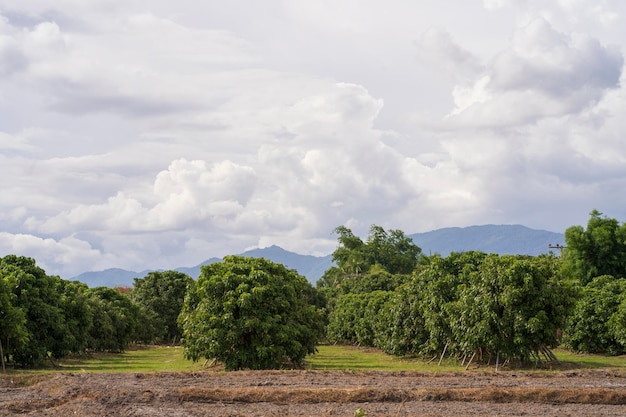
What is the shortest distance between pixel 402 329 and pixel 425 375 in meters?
14.5

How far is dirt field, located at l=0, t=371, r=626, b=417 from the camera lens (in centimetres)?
2078

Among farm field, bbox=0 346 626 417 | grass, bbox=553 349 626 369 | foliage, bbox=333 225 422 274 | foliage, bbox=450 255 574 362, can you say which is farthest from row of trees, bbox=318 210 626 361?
foliage, bbox=333 225 422 274

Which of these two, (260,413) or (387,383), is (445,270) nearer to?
(387,383)

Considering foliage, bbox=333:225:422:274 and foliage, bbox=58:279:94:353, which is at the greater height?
foliage, bbox=333:225:422:274

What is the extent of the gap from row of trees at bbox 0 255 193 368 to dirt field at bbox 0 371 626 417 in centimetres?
595

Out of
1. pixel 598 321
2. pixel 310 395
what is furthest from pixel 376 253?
pixel 310 395

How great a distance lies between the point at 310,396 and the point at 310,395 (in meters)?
0.06

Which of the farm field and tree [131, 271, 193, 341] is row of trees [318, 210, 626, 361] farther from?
tree [131, 271, 193, 341]

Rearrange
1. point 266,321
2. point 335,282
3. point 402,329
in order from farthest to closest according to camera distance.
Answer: point 335,282 → point 402,329 → point 266,321

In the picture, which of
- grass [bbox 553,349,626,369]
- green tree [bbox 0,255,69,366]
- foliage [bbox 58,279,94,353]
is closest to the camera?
green tree [bbox 0,255,69,366]

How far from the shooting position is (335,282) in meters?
110

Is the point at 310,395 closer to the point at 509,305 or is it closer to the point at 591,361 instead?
the point at 509,305

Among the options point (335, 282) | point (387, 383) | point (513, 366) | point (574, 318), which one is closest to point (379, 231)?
point (335, 282)

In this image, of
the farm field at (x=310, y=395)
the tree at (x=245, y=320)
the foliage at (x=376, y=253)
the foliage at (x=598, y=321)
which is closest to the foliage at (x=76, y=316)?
the tree at (x=245, y=320)
